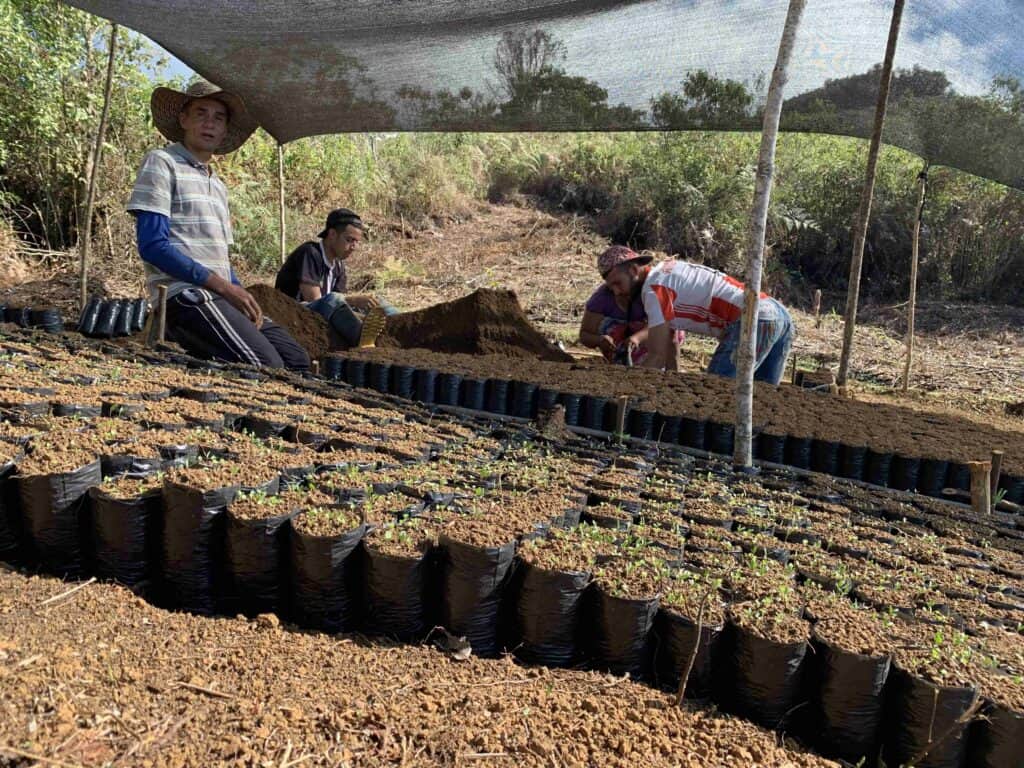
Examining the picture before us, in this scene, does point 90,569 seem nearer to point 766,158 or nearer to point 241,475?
point 241,475

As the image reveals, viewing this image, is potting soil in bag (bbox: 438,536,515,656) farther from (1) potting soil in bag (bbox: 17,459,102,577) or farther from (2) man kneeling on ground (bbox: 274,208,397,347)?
(2) man kneeling on ground (bbox: 274,208,397,347)

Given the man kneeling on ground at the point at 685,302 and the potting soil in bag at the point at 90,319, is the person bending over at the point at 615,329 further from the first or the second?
the potting soil in bag at the point at 90,319

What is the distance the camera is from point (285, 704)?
142 cm

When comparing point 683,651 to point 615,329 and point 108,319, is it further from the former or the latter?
point 108,319

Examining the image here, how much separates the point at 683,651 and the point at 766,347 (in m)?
4.10

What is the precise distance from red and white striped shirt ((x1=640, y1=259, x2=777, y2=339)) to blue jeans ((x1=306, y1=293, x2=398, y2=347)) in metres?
2.26

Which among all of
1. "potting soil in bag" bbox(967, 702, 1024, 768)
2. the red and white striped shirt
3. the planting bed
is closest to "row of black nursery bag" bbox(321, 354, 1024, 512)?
the red and white striped shirt

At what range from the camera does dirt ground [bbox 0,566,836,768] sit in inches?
49.9

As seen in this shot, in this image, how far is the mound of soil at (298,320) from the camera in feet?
18.8

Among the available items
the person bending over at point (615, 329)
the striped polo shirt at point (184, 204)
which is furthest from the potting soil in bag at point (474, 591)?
the person bending over at point (615, 329)

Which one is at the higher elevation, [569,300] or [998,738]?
[569,300]

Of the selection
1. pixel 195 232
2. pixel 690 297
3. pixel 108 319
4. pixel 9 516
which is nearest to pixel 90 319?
pixel 108 319

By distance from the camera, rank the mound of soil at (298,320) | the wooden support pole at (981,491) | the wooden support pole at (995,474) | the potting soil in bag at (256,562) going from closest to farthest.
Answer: the potting soil in bag at (256,562), the wooden support pole at (981,491), the wooden support pole at (995,474), the mound of soil at (298,320)

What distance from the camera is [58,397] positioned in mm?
2814
